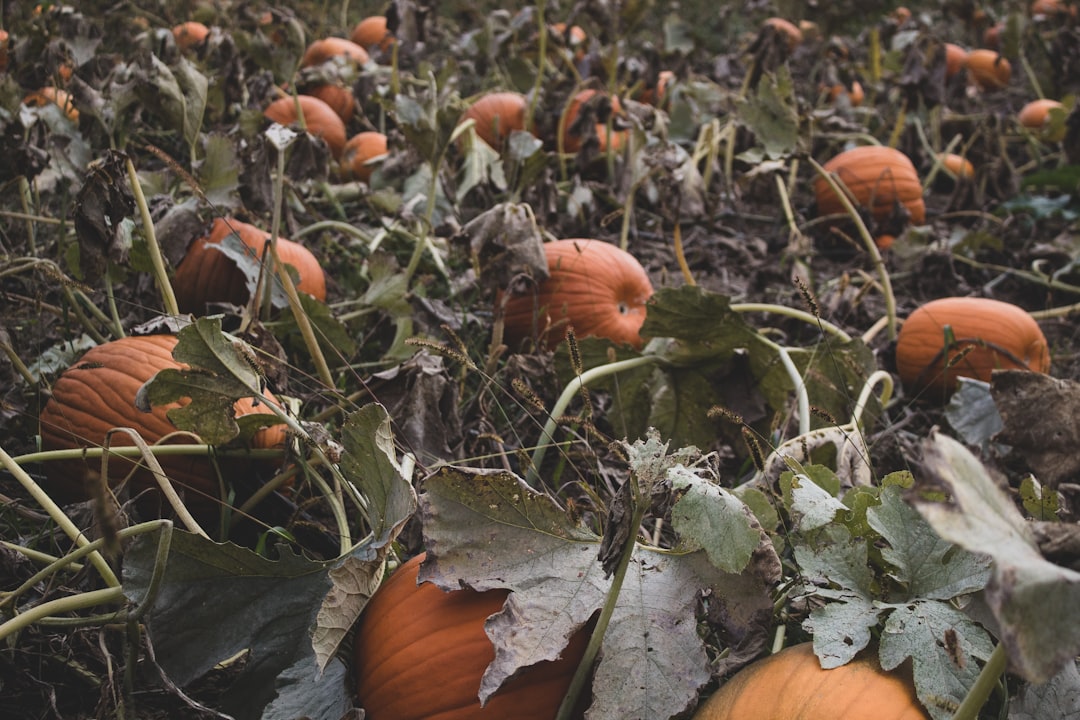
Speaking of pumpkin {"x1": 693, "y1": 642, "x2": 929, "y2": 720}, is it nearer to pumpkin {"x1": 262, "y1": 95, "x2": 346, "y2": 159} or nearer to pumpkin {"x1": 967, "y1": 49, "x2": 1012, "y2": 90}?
pumpkin {"x1": 262, "y1": 95, "x2": 346, "y2": 159}

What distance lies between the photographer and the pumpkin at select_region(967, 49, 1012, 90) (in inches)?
233

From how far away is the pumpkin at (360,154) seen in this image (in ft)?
11.7

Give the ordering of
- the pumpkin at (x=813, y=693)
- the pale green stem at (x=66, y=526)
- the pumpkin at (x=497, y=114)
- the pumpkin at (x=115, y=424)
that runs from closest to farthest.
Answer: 1. the pumpkin at (x=813, y=693)
2. the pale green stem at (x=66, y=526)
3. the pumpkin at (x=115, y=424)
4. the pumpkin at (x=497, y=114)

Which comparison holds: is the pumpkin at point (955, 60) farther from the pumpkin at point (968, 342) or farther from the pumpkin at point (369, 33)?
the pumpkin at point (968, 342)

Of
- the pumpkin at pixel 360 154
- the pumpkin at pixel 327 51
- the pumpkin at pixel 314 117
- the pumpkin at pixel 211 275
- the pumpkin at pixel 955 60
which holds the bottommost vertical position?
the pumpkin at pixel 955 60

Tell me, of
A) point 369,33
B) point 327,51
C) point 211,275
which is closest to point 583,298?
point 211,275

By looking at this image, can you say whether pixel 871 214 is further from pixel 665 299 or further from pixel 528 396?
pixel 528 396

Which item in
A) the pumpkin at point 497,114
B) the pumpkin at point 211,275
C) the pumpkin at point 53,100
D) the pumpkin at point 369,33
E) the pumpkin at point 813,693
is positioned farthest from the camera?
the pumpkin at point 369,33

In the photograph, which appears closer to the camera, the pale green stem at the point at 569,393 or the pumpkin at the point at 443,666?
the pumpkin at the point at 443,666

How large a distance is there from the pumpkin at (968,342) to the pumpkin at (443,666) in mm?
1568

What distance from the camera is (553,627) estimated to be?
3.90 ft

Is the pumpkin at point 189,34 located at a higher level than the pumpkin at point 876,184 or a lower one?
higher

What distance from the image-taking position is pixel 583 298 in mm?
2379

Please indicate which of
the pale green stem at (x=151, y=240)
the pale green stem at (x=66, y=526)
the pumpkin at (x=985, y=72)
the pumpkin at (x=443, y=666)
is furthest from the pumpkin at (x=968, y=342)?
the pumpkin at (x=985, y=72)
